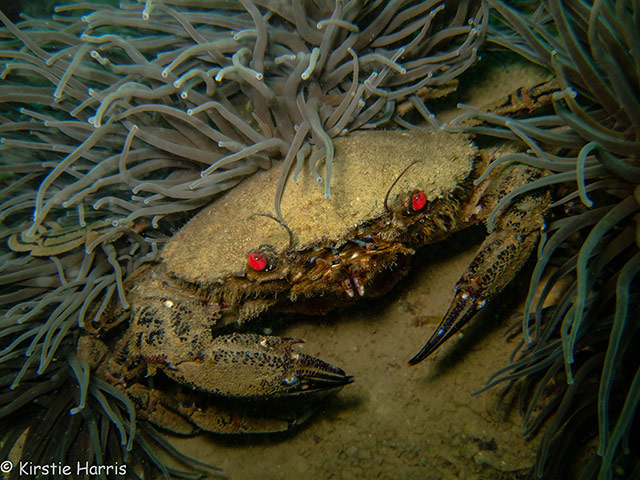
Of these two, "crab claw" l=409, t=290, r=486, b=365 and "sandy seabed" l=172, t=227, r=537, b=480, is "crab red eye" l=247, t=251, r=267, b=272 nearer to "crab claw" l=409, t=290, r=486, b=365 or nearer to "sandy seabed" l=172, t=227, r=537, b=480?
"crab claw" l=409, t=290, r=486, b=365

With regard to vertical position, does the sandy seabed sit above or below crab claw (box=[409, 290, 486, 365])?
below

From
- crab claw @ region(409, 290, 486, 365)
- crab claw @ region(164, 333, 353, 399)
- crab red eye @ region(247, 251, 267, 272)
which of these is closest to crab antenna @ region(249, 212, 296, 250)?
crab red eye @ region(247, 251, 267, 272)

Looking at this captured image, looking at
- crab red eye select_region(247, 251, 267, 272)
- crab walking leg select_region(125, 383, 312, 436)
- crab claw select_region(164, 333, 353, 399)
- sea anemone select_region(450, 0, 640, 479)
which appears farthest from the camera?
crab walking leg select_region(125, 383, 312, 436)

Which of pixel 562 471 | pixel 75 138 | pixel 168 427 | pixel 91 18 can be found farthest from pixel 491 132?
pixel 168 427

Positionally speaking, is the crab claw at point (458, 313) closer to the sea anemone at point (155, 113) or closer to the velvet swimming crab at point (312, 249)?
the velvet swimming crab at point (312, 249)

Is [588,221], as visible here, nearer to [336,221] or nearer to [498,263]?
[498,263]

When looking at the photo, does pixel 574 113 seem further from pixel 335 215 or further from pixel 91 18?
pixel 91 18
